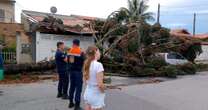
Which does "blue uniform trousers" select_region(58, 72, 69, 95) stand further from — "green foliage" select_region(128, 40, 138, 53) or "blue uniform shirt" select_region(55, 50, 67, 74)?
"green foliage" select_region(128, 40, 138, 53)

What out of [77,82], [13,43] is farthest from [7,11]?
[77,82]

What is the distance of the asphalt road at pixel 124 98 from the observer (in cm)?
967

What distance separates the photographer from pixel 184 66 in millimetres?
21750

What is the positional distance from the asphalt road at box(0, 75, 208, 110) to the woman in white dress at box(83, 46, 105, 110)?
3073 mm

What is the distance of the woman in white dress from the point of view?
6133 millimetres

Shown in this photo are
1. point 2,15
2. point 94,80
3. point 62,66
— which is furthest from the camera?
point 2,15

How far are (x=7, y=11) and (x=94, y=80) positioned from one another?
36.2 metres

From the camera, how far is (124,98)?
36.5 feet

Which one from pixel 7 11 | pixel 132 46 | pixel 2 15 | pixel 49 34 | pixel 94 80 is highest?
pixel 7 11

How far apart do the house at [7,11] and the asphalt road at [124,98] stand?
88.3 feet

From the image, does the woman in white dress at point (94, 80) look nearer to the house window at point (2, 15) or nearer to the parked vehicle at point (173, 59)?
the parked vehicle at point (173, 59)

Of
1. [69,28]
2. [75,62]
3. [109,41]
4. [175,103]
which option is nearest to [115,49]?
[109,41]

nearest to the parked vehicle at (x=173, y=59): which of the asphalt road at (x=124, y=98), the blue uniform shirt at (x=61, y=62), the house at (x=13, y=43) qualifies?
the house at (x=13, y=43)

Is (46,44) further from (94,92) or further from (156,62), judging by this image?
(94,92)
